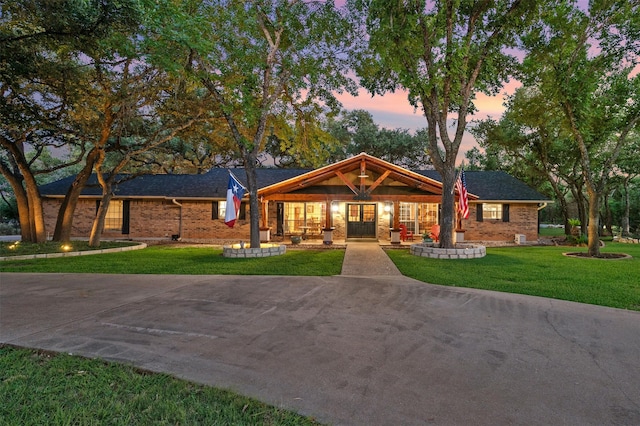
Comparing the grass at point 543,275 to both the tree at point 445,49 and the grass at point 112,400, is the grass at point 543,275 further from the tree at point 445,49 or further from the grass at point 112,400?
the grass at point 112,400

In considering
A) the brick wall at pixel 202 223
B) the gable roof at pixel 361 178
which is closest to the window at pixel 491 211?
the gable roof at pixel 361 178

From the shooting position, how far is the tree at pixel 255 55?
11602mm

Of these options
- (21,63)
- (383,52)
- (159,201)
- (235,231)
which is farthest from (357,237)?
(21,63)

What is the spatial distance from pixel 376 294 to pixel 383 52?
9137 millimetres

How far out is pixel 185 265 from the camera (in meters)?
9.63

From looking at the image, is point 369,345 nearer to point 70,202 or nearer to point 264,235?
point 264,235

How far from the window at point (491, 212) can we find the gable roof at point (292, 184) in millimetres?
528

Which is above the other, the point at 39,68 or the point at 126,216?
the point at 39,68

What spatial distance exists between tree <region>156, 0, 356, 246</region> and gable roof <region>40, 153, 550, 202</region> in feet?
11.2

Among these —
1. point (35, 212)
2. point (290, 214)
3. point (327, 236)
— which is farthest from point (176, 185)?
point (327, 236)

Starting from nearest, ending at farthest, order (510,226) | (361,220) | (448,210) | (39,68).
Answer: (39,68), (448,210), (361,220), (510,226)

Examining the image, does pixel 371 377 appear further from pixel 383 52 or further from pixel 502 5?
pixel 502 5

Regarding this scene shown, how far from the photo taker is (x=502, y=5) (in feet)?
37.5

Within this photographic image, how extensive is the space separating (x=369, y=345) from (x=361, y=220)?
1402cm
